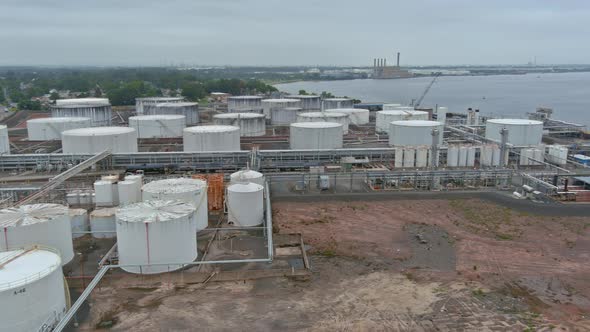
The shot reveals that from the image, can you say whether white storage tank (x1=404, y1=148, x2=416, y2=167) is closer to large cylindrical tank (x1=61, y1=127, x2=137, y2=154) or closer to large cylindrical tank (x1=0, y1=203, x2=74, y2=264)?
large cylindrical tank (x1=61, y1=127, x2=137, y2=154)

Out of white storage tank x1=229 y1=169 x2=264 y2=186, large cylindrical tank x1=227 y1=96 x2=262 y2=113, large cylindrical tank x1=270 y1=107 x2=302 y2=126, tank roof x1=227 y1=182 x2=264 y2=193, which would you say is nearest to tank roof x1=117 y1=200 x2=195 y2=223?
tank roof x1=227 y1=182 x2=264 y2=193

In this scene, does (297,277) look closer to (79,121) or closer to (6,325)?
(6,325)

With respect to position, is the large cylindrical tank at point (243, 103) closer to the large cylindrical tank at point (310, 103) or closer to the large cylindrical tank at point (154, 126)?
the large cylindrical tank at point (310, 103)

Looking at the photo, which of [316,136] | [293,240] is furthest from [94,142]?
[293,240]

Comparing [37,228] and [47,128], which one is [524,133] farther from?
[47,128]

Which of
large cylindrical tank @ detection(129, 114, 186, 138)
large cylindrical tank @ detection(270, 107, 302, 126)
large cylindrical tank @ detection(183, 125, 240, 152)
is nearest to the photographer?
large cylindrical tank @ detection(183, 125, 240, 152)

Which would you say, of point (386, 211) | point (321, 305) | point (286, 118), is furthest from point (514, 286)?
point (286, 118)
